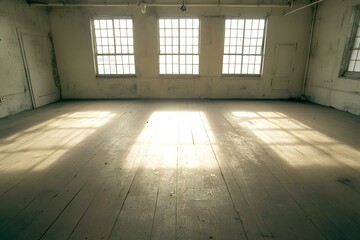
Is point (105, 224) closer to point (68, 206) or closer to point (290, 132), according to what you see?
point (68, 206)

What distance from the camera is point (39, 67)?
6.50 meters

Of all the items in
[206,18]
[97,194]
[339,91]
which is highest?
[206,18]

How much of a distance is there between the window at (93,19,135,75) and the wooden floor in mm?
3232

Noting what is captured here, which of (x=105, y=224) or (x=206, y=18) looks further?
(x=206, y=18)

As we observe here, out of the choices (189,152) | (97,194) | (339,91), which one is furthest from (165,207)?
(339,91)

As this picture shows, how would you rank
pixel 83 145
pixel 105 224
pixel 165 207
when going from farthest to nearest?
pixel 83 145 < pixel 165 207 < pixel 105 224

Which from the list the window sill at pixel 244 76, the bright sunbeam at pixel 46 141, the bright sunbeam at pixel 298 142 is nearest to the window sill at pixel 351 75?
the bright sunbeam at pixel 298 142

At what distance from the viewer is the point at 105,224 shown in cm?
178

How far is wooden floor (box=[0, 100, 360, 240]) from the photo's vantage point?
176 cm

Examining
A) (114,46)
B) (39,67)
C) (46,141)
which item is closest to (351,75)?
(114,46)

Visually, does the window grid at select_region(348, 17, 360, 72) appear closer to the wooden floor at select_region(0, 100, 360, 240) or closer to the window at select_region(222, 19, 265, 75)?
the wooden floor at select_region(0, 100, 360, 240)

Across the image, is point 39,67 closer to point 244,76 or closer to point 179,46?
point 179,46

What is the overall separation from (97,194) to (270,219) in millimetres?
1704

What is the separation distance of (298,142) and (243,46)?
15.4 ft
